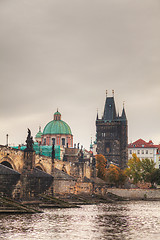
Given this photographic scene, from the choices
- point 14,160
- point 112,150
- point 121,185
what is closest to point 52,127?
point 112,150

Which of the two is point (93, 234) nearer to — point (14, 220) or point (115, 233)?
point (115, 233)

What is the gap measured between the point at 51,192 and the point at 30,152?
23.0 feet

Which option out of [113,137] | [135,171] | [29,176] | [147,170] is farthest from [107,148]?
[29,176]

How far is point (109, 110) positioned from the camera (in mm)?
156500

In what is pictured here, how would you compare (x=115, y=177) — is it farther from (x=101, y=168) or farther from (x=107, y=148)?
(x=107, y=148)

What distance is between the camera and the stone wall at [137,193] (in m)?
88.6

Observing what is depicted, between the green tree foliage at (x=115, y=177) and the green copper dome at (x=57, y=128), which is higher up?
the green copper dome at (x=57, y=128)

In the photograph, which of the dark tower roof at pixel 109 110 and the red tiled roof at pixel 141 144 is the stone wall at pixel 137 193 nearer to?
the red tiled roof at pixel 141 144

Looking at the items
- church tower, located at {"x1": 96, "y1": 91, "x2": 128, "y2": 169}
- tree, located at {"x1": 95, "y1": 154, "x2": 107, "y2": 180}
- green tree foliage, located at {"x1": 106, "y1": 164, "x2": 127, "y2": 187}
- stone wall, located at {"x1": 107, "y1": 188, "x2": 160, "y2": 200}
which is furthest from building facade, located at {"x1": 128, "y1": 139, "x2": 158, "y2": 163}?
stone wall, located at {"x1": 107, "y1": 188, "x2": 160, "y2": 200}

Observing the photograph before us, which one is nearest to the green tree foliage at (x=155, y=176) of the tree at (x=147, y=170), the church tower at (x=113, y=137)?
the tree at (x=147, y=170)

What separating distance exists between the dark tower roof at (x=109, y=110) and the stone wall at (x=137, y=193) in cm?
6484

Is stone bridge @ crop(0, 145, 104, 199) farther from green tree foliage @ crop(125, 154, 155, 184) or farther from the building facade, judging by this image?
the building facade

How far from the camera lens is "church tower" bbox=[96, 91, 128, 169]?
14575cm

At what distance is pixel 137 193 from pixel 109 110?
69614 mm
